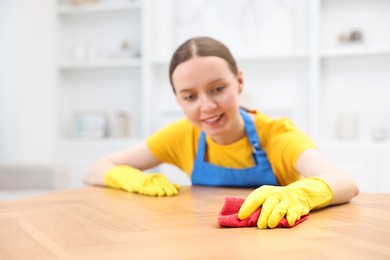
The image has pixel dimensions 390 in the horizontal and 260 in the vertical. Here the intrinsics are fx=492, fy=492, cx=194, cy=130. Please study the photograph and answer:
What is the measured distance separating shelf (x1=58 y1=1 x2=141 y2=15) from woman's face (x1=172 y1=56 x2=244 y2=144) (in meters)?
2.80

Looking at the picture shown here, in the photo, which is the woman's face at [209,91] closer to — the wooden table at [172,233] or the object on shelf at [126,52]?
the wooden table at [172,233]

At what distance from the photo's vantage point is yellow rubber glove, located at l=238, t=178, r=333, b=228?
990 millimetres

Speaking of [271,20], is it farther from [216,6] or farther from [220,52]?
[220,52]

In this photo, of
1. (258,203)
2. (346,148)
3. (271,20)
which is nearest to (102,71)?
(271,20)

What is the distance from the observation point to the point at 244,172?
170cm

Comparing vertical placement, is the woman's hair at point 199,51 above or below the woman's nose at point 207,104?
above

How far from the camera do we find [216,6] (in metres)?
4.13

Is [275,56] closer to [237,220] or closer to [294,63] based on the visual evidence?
[294,63]

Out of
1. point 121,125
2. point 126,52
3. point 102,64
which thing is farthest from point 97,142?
point 126,52

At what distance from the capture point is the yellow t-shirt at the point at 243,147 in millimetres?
1620

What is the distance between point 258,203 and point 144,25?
3342mm

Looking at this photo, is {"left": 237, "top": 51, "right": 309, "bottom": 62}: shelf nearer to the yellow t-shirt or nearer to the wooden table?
the yellow t-shirt

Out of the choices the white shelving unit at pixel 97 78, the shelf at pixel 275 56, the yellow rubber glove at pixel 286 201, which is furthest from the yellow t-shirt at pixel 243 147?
the white shelving unit at pixel 97 78

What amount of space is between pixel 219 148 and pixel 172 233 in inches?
34.1
